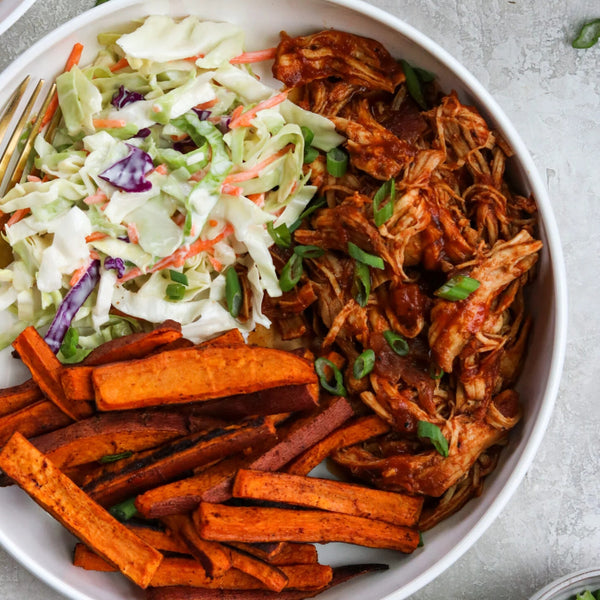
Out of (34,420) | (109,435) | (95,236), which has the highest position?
(95,236)

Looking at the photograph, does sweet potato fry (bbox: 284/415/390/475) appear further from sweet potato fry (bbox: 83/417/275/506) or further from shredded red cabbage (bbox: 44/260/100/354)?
shredded red cabbage (bbox: 44/260/100/354)

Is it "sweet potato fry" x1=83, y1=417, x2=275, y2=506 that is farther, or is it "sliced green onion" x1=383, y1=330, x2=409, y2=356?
"sliced green onion" x1=383, y1=330, x2=409, y2=356

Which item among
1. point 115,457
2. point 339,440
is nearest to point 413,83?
point 339,440

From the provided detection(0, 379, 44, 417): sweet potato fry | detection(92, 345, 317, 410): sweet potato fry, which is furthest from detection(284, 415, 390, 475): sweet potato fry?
detection(0, 379, 44, 417): sweet potato fry

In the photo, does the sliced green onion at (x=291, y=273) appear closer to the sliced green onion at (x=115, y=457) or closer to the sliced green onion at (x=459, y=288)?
the sliced green onion at (x=459, y=288)

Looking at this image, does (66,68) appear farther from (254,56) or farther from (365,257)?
(365,257)

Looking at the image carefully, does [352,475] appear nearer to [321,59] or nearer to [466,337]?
[466,337]

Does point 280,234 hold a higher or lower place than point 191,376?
higher
